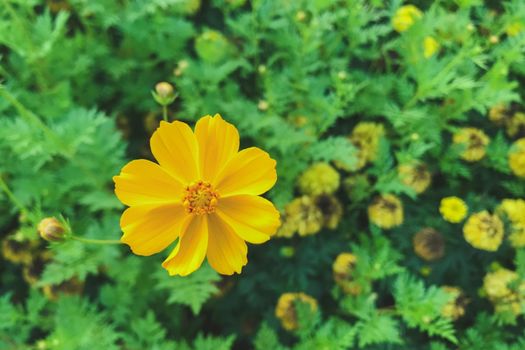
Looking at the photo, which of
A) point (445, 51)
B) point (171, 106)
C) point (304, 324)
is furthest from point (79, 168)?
point (445, 51)

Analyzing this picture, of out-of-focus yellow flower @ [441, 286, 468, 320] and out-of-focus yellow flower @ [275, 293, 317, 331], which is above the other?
out-of-focus yellow flower @ [275, 293, 317, 331]

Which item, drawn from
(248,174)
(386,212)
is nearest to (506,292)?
(386,212)

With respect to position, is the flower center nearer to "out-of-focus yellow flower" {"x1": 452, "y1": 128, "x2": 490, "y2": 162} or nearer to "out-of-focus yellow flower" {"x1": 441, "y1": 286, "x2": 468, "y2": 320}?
"out-of-focus yellow flower" {"x1": 441, "y1": 286, "x2": 468, "y2": 320}

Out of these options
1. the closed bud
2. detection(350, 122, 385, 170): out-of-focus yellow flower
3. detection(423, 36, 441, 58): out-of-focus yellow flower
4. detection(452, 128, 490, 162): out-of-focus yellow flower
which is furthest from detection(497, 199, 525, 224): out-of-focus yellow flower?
the closed bud

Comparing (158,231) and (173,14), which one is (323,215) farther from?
(173,14)

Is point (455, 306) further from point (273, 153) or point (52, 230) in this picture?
point (52, 230)

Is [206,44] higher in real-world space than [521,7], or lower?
higher
